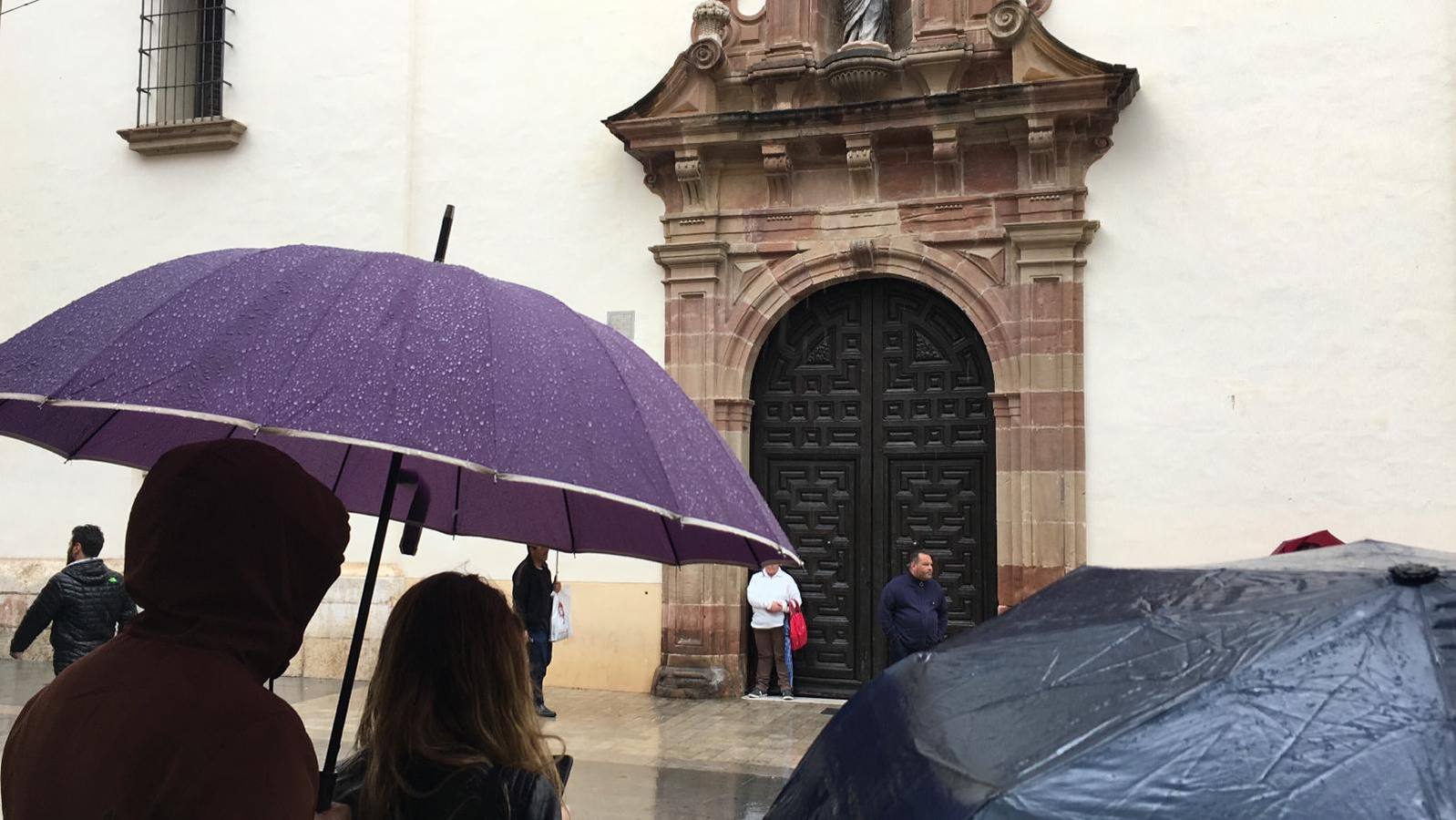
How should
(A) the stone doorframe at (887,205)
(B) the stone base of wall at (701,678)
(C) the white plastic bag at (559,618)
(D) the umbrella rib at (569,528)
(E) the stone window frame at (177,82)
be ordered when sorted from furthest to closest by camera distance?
(E) the stone window frame at (177,82) < (B) the stone base of wall at (701,678) < (C) the white plastic bag at (559,618) < (A) the stone doorframe at (887,205) < (D) the umbrella rib at (569,528)

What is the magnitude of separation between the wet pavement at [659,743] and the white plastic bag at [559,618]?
60 cm

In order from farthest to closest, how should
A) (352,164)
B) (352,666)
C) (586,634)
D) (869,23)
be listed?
1. (352,164)
2. (586,634)
3. (869,23)
4. (352,666)

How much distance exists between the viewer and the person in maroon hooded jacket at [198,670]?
1.63 m

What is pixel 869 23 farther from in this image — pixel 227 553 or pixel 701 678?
pixel 227 553

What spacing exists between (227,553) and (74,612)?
21.4 ft

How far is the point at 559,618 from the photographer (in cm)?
1102

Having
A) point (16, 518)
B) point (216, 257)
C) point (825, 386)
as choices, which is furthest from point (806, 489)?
point (216, 257)

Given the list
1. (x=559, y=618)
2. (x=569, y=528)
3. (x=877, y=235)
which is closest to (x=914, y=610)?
(x=559, y=618)

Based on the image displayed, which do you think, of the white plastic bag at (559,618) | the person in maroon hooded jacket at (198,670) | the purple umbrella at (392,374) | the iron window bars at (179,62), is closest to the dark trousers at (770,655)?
the white plastic bag at (559,618)

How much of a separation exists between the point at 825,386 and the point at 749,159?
2152 millimetres

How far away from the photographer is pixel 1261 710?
1567 millimetres

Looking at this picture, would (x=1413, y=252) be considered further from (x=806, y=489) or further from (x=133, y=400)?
(x=133, y=400)

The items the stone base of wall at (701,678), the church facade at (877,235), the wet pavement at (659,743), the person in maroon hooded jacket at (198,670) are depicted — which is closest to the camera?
the person in maroon hooded jacket at (198,670)

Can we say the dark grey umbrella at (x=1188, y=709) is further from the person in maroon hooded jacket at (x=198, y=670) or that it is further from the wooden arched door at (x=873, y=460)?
the wooden arched door at (x=873, y=460)
